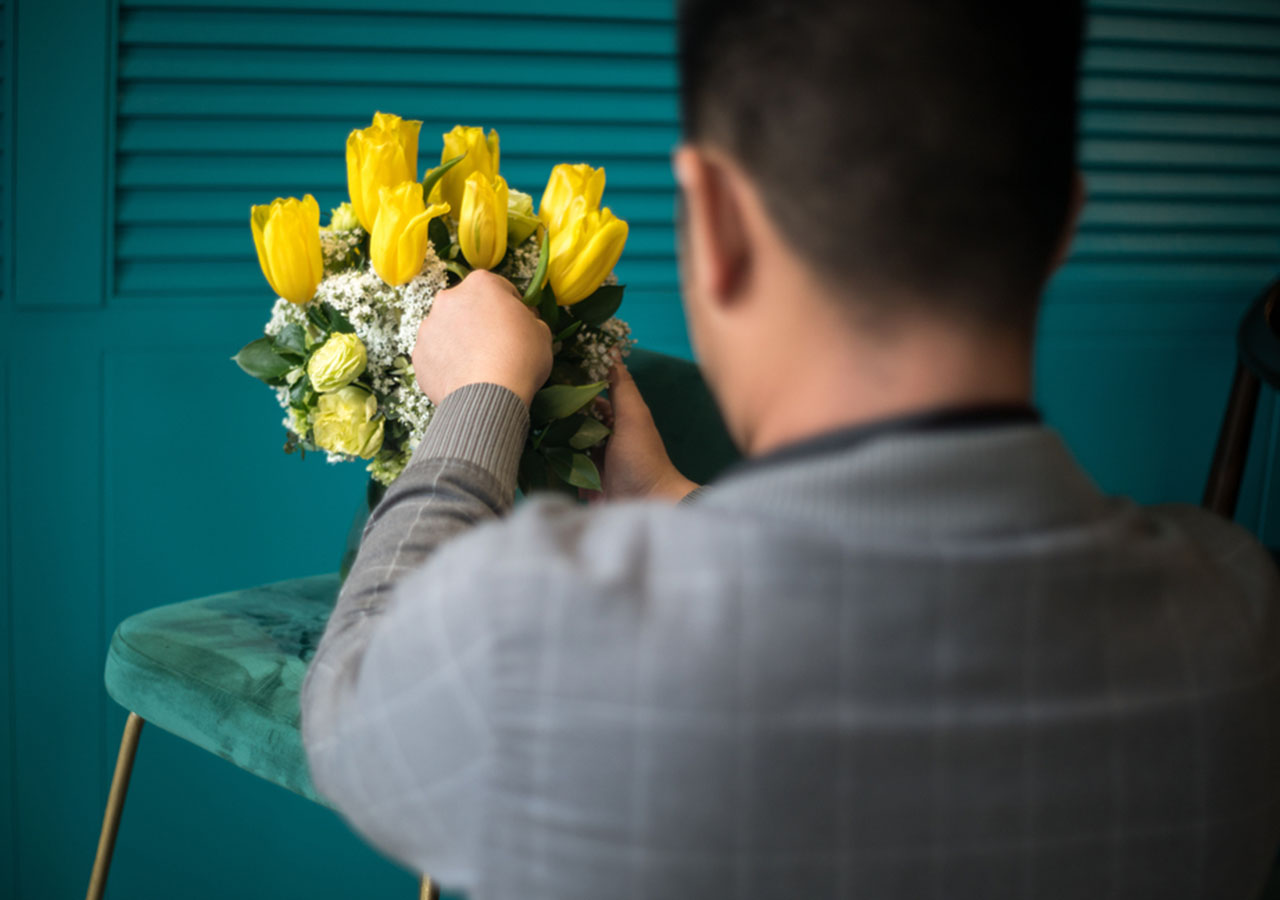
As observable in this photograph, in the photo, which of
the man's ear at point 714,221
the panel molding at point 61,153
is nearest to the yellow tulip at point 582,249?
the man's ear at point 714,221

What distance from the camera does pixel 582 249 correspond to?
2.74ft

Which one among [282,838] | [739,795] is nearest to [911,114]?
[739,795]

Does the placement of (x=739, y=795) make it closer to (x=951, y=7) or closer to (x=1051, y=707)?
(x=1051, y=707)

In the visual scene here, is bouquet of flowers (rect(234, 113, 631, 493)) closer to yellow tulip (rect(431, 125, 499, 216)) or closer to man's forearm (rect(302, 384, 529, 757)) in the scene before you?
yellow tulip (rect(431, 125, 499, 216))

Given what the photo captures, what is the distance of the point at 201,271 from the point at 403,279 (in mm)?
860

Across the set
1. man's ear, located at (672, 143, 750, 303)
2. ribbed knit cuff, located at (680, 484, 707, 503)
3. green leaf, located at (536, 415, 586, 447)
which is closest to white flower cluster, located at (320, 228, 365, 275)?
green leaf, located at (536, 415, 586, 447)

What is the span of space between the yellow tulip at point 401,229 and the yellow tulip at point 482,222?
0.02m

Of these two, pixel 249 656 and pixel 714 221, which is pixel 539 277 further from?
pixel 249 656

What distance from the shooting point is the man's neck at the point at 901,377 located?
0.44 metres

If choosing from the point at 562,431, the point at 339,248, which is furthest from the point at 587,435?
the point at 339,248

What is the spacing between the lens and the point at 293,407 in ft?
2.87

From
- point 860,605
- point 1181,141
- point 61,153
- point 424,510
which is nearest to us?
point 860,605

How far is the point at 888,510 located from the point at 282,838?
154cm

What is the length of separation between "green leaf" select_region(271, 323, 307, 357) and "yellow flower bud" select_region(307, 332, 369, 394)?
52mm
